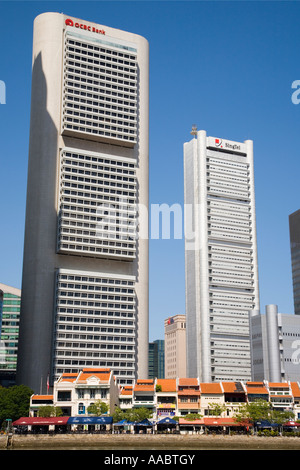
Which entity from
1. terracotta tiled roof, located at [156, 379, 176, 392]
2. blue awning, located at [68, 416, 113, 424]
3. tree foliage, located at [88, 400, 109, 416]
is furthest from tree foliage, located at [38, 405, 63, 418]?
terracotta tiled roof, located at [156, 379, 176, 392]

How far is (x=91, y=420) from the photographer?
14712cm

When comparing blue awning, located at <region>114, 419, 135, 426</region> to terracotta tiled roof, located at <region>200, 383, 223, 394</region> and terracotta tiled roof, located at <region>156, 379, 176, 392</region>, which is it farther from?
terracotta tiled roof, located at <region>200, 383, 223, 394</region>

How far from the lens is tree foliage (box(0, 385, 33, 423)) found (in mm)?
155250

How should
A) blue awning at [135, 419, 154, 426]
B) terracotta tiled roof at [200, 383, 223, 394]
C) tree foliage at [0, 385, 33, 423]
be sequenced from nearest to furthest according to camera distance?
1. blue awning at [135, 419, 154, 426]
2. tree foliage at [0, 385, 33, 423]
3. terracotta tiled roof at [200, 383, 223, 394]

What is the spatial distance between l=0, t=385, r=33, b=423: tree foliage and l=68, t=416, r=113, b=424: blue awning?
58.6ft

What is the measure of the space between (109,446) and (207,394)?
4928 cm

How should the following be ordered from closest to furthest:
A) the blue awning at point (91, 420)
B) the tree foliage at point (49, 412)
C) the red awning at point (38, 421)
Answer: the red awning at point (38, 421)
the blue awning at point (91, 420)
the tree foliage at point (49, 412)

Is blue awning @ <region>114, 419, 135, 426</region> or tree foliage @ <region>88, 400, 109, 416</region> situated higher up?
tree foliage @ <region>88, 400, 109, 416</region>

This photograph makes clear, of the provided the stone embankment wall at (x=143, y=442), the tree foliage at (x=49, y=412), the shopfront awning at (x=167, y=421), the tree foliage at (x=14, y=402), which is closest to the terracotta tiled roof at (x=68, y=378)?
the tree foliage at (x=14, y=402)

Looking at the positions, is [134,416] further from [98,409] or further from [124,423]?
[98,409]

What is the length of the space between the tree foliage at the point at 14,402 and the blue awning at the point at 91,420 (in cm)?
1786

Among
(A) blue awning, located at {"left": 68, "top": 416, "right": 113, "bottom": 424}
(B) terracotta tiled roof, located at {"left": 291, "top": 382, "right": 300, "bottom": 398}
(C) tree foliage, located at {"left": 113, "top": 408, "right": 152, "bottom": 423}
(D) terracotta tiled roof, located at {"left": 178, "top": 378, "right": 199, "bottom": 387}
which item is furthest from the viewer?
(B) terracotta tiled roof, located at {"left": 291, "top": 382, "right": 300, "bottom": 398}

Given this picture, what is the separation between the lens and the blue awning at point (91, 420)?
480 ft

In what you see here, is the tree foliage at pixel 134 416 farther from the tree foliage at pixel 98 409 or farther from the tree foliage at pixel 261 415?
the tree foliage at pixel 261 415
